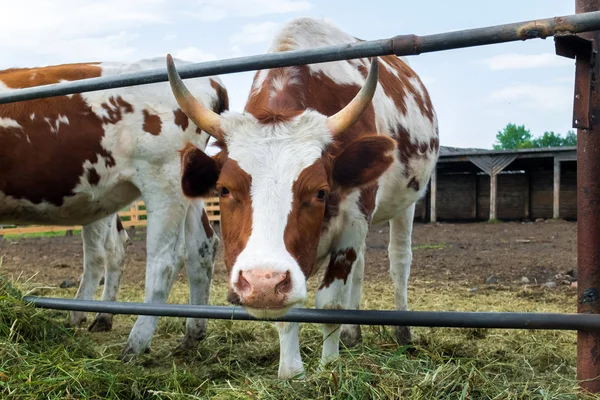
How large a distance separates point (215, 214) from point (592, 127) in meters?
23.3

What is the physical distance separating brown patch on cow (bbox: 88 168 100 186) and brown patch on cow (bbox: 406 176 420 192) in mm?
2389

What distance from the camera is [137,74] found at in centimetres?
320

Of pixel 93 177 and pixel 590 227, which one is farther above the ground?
pixel 93 177

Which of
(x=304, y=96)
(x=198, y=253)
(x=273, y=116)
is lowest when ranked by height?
(x=198, y=253)

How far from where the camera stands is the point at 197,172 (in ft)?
11.2

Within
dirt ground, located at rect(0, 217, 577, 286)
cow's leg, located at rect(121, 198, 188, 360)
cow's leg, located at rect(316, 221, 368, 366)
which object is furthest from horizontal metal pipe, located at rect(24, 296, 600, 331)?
dirt ground, located at rect(0, 217, 577, 286)

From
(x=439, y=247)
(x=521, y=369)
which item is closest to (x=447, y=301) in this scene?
(x=521, y=369)

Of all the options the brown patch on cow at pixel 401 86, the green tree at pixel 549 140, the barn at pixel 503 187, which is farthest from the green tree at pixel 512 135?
the brown patch on cow at pixel 401 86

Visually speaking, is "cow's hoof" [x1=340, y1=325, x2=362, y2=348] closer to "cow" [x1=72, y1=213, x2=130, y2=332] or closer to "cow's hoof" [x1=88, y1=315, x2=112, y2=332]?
"cow's hoof" [x1=88, y1=315, x2=112, y2=332]

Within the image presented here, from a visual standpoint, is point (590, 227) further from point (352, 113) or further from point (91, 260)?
point (91, 260)

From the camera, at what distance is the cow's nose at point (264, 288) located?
98.0 inches

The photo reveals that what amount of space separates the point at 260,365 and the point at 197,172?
148cm

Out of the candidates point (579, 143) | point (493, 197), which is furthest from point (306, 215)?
point (493, 197)

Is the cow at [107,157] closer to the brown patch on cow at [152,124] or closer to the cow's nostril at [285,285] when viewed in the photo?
the brown patch on cow at [152,124]
